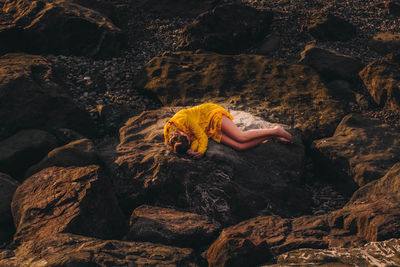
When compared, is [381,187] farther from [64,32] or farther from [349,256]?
[64,32]

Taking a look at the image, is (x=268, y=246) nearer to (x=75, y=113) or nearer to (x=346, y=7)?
(x=75, y=113)

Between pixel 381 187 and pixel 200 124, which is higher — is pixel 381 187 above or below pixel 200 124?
below

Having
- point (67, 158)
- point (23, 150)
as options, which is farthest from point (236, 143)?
point (23, 150)

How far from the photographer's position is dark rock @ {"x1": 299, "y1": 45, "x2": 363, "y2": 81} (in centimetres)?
1188

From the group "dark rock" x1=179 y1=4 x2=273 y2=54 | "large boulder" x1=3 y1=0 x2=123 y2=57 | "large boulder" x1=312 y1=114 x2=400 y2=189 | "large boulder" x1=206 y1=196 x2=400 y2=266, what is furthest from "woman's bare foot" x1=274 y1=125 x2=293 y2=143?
"large boulder" x1=3 y1=0 x2=123 y2=57

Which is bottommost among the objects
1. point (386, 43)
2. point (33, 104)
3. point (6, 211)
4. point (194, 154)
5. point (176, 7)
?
point (6, 211)

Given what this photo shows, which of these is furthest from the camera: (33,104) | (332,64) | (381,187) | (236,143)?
(332,64)

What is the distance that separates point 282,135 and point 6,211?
18.4 feet

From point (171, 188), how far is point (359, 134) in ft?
14.7

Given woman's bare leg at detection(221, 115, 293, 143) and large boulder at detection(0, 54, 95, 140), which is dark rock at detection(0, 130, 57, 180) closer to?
large boulder at detection(0, 54, 95, 140)

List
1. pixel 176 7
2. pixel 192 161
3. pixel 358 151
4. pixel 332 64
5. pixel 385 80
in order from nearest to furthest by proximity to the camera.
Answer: pixel 192 161
pixel 358 151
pixel 385 80
pixel 332 64
pixel 176 7

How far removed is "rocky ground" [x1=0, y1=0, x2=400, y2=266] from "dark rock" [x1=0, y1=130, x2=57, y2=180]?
23mm

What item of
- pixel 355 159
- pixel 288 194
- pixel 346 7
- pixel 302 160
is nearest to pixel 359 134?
pixel 355 159

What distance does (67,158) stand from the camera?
8289mm
